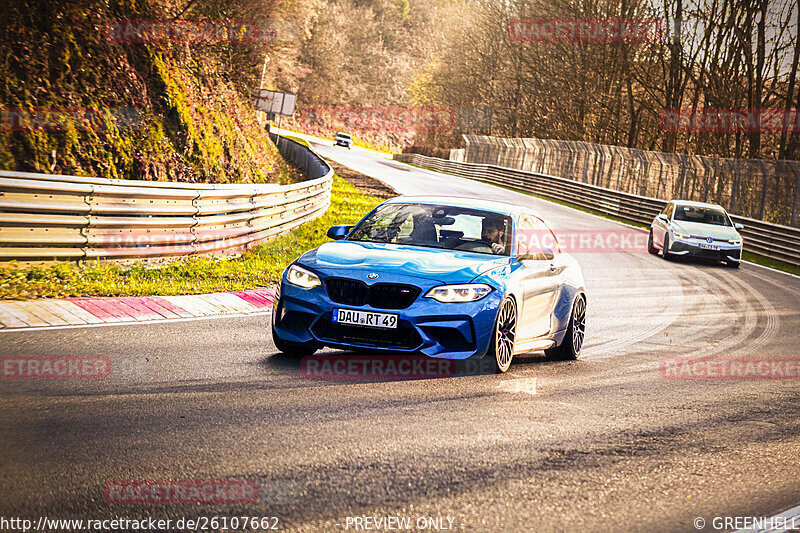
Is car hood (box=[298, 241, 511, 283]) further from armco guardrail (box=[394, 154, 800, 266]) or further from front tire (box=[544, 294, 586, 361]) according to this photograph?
armco guardrail (box=[394, 154, 800, 266])

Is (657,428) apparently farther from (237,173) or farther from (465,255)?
(237,173)

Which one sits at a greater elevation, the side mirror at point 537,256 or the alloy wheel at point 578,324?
the side mirror at point 537,256

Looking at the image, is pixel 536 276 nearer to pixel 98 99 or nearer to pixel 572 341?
pixel 572 341

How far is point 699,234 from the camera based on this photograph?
25.0 metres

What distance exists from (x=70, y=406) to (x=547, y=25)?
54.5 m

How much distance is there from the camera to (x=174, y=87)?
19.2 metres

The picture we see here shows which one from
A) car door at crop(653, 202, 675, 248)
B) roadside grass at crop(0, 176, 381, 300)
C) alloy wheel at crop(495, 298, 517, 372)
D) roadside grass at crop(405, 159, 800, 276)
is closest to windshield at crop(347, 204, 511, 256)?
alloy wheel at crop(495, 298, 517, 372)

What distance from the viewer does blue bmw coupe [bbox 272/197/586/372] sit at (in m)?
7.45

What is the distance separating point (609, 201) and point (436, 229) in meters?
33.1

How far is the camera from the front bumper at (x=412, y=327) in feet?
24.3

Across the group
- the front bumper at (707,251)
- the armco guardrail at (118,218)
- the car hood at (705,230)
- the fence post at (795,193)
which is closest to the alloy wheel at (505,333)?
the armco guardrail at (118,218)

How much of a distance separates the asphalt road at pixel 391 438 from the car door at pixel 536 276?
461 mm

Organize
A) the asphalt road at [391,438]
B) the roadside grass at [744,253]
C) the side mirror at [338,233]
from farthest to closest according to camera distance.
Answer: the roadside grass at [744,253]
the side mirror at [338,233]
the asphalt road at [391,438]

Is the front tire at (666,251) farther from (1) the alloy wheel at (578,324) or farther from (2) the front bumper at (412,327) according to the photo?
(2) the front bumper at (412,327)
